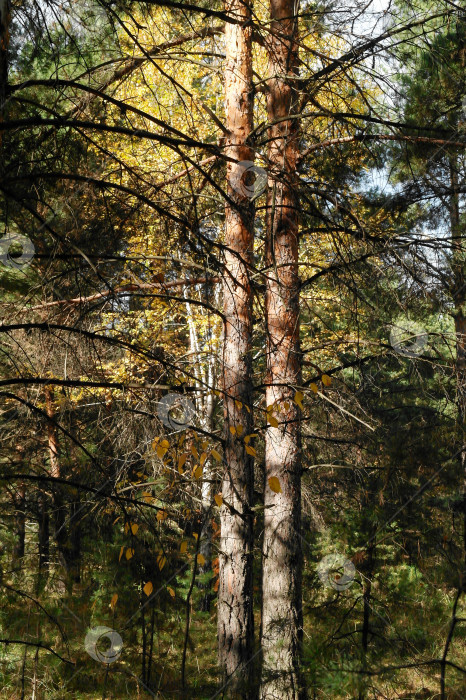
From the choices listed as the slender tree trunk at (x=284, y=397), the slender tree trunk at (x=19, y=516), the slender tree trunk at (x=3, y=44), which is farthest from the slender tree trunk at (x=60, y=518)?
the slender tree trunk at (x=284, y=397)

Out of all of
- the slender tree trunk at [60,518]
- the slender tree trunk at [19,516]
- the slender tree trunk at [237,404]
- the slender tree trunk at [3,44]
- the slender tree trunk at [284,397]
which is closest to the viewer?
the slender tree trunk at [3,44]

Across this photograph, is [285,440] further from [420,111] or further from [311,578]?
[311,578]

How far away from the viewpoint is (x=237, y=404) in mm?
4785

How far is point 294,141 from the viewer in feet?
18.9

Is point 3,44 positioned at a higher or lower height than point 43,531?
higher

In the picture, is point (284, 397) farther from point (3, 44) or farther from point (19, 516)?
point (3, 44)

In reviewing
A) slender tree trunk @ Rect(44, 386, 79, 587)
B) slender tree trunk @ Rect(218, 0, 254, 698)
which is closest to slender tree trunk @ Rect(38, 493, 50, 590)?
slender tree trunk @ Rect(44, 386, 79, 587)

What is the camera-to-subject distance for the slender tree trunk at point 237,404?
4887mm

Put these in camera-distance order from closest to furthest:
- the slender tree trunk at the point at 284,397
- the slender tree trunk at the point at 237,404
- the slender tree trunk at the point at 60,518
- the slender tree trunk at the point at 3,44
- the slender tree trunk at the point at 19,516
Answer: the slender tree trunk at the point at 3,44 < the slender tree trunk at the point at 19,516 < the slender tree trunk at the point at 60,518 < the slender tree trunk at the point at 237,404 < the slender tree trunk at the point at 284,397

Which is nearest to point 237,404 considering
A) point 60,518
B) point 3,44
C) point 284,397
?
point 284,397

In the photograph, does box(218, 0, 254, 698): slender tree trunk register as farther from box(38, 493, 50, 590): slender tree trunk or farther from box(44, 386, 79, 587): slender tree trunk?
box(38, 493, 50, 590): slender tree trunk

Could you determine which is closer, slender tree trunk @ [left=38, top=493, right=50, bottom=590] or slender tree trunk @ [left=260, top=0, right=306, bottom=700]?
slender tree trunk @ [left=38, top=493, right=50, bottom=590]

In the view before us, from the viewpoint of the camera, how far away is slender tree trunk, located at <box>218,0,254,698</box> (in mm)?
4887

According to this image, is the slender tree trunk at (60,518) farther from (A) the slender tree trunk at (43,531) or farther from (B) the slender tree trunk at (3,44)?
(B) the slender tree trunk at (3,44)
